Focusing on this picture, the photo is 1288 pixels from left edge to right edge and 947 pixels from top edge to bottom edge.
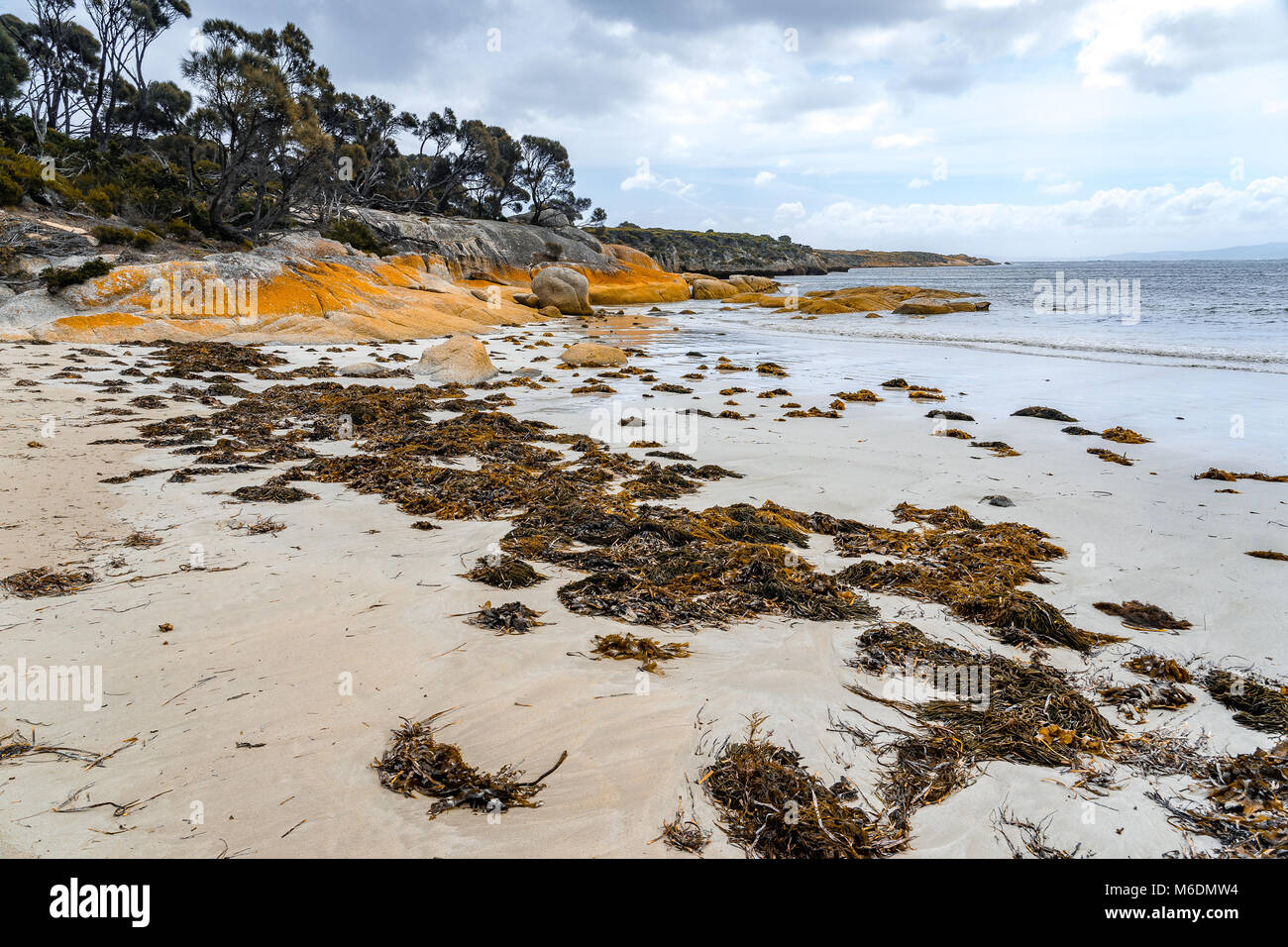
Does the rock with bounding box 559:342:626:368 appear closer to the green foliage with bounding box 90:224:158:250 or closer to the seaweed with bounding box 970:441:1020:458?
the seaweed with bounding box 970:441:1020:458

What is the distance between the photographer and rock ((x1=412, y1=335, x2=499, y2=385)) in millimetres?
12867

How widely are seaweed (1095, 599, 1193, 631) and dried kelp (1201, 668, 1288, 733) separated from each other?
53cm

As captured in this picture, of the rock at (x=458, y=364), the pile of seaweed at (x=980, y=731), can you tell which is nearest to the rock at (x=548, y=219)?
the rock at (x=458, y=364)

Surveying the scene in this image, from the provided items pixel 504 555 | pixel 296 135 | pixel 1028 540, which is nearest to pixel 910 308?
pixel 296 135

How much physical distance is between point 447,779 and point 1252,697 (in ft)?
12.5

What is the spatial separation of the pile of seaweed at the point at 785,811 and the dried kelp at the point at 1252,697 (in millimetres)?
2058

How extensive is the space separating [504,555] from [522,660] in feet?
4.58

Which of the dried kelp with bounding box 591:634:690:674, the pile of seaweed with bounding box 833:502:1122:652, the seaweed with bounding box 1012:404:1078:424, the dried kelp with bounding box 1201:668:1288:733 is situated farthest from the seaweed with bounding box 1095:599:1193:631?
the seaweed with bounding box 1012:404:1078:424

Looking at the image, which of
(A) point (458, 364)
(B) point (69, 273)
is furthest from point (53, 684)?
(B) point (69, 273)

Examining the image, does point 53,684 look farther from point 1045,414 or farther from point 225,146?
point 225,146

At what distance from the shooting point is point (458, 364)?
13109 millimetres
